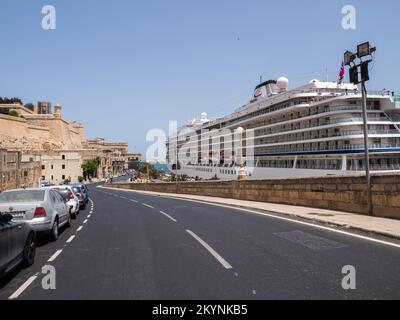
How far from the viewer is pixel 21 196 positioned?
10.2 m

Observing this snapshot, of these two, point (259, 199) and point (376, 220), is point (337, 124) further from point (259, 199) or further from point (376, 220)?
point (376, 220)

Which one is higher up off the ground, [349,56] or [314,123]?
[314,123]

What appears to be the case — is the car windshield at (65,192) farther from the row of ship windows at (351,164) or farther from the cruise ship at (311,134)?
the row of ship windows at (351,164)

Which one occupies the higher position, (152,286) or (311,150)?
(311,150)

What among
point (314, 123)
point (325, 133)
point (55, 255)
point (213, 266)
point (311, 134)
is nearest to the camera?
point (213, 266)

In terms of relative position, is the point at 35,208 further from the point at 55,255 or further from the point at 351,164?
the point at 351,164

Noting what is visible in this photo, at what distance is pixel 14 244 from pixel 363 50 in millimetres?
11077

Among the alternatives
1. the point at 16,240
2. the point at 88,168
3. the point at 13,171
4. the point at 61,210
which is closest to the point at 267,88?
the point at 13,171

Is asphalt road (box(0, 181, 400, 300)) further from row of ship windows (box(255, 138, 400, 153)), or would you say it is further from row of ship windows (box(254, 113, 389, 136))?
row of ship windows (box(254, 113, 389, 136))

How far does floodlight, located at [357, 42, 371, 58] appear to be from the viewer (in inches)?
467

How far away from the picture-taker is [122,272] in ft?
21.2

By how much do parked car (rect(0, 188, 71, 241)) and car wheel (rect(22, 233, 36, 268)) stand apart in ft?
6.85
